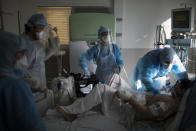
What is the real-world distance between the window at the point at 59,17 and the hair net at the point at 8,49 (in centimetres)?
279

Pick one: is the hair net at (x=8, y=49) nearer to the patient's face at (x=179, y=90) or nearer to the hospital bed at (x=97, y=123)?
the hospital bed at (x=97, y=123)

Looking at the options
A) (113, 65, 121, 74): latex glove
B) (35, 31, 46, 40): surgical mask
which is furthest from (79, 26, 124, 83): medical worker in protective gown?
(35, 31, 46, 40): surgical mask

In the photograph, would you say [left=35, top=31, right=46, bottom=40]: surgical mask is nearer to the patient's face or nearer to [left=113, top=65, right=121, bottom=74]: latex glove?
[left=113, top=65, right=121, bottom=74]: latex glove

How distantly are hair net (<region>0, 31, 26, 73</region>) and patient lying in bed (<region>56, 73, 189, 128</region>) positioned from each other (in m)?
0.87

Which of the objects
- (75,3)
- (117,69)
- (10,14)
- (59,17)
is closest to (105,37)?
(117,69)

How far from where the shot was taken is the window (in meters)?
3.70

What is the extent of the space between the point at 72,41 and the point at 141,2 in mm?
1598

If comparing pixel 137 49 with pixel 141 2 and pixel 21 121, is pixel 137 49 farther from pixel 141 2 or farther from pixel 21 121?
pixel 21 121

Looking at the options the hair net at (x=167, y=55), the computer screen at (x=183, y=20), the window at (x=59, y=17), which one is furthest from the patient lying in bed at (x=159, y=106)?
the window at (x=59, y=17)

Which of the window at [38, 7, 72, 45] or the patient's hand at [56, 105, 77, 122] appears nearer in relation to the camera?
the patient's hand at [56, 105, 77, 122]

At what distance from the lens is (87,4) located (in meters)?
3.57

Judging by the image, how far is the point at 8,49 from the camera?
3.28 feet

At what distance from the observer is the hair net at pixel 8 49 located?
0.99 metres

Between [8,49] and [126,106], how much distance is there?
1.25 meters
